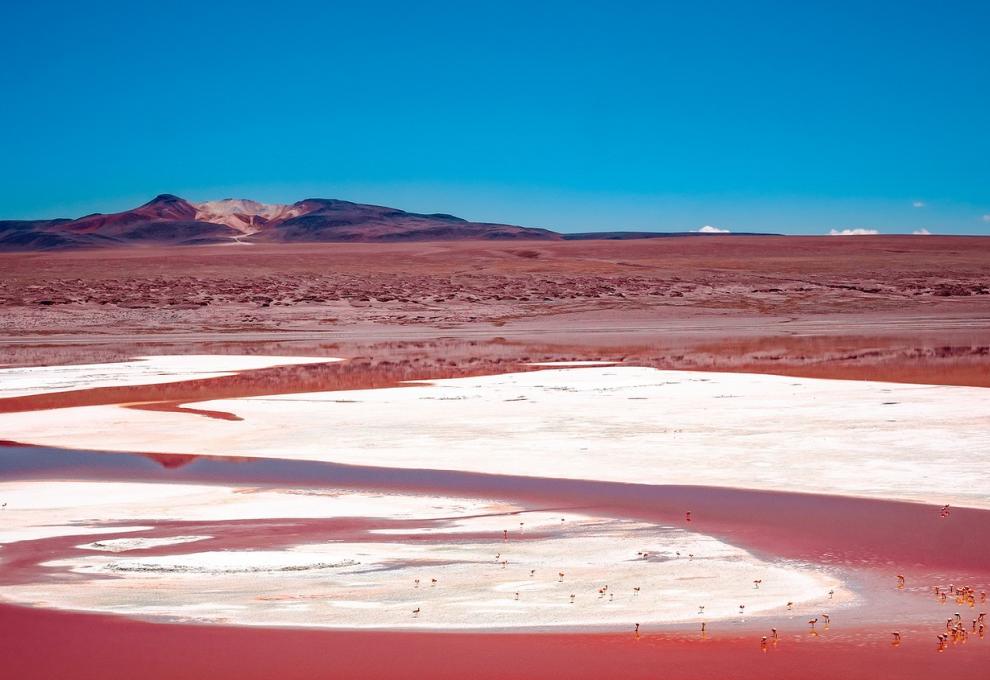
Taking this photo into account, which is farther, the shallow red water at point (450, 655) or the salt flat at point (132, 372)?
the salt flat at point (132, 372)

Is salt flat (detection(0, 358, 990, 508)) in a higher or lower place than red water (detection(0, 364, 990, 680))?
higher

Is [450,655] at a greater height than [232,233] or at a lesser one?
lesser


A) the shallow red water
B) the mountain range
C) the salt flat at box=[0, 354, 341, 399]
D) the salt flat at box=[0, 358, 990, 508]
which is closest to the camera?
the shallow red water

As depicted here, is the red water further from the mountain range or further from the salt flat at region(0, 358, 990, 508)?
the mountain range

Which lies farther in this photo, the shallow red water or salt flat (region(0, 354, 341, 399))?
salt flat (region(0, 354, 341, 399))

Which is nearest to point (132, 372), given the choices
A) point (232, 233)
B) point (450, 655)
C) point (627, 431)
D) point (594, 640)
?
point (627, 431)

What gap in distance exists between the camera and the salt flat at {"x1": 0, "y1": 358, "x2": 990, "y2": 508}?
1223cm

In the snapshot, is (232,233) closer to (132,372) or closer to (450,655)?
(132,372)

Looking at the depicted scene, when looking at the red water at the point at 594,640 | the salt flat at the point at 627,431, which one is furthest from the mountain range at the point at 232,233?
the red water at the point at 594,640

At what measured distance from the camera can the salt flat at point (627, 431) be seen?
12234mm

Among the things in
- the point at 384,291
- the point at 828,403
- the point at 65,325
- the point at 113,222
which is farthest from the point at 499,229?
the point at 828,403

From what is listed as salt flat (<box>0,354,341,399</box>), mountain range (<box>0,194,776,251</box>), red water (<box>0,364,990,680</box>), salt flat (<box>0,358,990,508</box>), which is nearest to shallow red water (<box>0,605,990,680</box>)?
red water (<box>0,364,990,680</box>)

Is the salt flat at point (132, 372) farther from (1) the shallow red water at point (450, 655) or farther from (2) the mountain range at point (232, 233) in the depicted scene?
(2) the mountain range at point (232, 233)

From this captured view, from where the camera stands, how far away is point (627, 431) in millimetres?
15289
